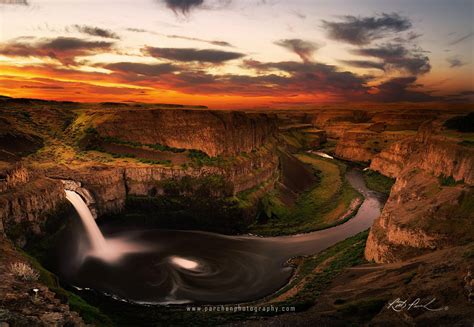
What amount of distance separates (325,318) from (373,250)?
15219 millimetres

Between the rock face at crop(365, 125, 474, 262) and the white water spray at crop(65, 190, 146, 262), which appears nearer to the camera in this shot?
the rock face at crop(365, 125, 474, 262)

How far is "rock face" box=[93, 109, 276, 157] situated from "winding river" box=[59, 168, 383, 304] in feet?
62.1

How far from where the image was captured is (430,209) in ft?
105

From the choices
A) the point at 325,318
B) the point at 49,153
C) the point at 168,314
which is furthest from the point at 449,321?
the point at 49,153

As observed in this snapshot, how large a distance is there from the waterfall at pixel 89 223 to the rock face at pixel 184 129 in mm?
20916

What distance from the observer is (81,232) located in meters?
44.7

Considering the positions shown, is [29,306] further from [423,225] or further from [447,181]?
[447,181]

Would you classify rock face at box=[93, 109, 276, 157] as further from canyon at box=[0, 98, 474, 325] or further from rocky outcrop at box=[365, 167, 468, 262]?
rocky outcrop at box=[365, 167, 468, 262]

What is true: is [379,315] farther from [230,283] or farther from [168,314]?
[230,283]

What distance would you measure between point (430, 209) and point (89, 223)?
38.1 meters

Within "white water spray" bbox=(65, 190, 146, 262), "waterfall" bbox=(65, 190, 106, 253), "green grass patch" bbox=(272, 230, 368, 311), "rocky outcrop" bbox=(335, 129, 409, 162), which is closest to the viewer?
"green grass patch" bbox=(272, 230, 368, 311)

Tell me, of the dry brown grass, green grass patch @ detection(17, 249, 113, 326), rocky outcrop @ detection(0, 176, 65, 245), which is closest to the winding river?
rocky outcrop @ detection(0, 176, 65, 245)

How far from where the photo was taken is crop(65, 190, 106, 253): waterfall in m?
44.4
